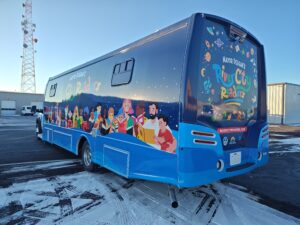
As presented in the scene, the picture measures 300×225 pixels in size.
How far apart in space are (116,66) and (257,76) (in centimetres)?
281

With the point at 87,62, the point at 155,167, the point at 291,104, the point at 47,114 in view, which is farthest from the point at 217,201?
the point at 291,104

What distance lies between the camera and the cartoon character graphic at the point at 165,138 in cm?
336

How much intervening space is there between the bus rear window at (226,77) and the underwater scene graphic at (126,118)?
516 millimetres

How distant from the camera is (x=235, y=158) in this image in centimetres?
394

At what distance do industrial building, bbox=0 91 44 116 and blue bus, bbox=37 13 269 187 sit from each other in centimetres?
4650

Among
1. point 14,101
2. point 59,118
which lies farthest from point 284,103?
point 14,101

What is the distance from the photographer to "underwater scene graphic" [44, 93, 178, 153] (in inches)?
135

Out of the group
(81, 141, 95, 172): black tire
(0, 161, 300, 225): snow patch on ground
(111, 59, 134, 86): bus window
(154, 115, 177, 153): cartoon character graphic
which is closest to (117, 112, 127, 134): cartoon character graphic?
(111, 59, 134, 86): bus window

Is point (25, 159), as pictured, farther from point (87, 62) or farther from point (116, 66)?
point (116, 66)

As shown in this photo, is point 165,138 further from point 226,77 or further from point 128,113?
point 226,77

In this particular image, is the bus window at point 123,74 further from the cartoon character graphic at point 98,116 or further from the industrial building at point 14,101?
the industrial building at point 14,101

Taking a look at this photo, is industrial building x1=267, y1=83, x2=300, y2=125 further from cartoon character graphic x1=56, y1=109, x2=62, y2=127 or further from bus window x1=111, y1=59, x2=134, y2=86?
bus window x1=111, y1=59, x2=134, y2=86

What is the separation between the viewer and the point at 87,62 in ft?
21.1

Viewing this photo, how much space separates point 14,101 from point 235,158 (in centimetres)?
4986
